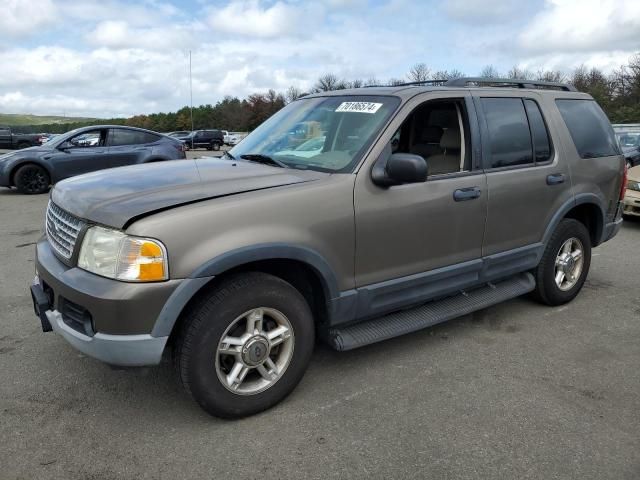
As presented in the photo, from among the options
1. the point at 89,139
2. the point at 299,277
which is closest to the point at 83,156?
the point at 89,139

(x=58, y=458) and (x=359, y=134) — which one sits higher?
(x=359, y=134)

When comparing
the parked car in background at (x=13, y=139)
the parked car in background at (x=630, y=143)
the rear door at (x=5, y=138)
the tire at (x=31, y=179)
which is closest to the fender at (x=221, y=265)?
the tire at (x=31, y=179)

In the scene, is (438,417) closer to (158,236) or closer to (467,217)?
(467,217)

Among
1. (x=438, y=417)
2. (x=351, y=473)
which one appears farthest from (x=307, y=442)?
(x=438, y=417)

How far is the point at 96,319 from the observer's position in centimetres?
254

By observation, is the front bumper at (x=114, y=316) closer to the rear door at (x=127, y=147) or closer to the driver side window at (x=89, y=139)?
the rear door at (x=127, y=147)

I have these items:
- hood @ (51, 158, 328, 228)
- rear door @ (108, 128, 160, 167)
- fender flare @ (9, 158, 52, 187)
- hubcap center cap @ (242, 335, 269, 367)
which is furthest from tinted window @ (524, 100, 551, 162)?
fender flare @ (9, 158, 52, 187)

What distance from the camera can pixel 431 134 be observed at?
4.07 metres

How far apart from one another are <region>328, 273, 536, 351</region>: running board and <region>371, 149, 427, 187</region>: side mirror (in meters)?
0.92

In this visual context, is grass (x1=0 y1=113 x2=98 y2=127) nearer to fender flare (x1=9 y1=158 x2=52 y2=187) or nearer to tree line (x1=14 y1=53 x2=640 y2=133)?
tree line (x1=14 y1=53 x2=640 y2=133)

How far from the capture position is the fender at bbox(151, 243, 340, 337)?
2.56 metres

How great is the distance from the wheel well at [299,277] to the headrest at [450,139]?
1.57 metres

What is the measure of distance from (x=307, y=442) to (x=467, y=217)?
188 centimetres

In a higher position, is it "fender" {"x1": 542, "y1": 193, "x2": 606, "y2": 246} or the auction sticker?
the auction sticker
